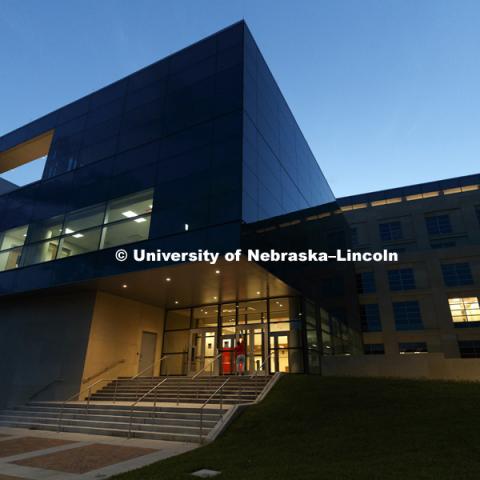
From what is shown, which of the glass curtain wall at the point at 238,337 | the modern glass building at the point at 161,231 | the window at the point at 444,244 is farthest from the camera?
the window at the point at 444,244

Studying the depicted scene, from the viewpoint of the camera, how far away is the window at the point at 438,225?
38812 millimetres

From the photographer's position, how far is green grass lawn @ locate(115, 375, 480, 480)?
6.25 metres

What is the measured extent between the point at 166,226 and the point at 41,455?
9.15m

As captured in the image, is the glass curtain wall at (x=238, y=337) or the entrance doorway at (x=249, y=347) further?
the glass curtain wall at (x=238, y=337)

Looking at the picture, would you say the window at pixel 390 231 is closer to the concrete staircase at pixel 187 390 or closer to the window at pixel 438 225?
the window at pixel 438 225

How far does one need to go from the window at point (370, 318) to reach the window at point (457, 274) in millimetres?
7072

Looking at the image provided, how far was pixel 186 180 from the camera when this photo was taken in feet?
52.4

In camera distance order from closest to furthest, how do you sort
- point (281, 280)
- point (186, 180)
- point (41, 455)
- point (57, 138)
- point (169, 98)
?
1. point (41, 455)
2. point (186, 180)
3. point (281, 280)
4. point (169, 98)
5. point (57, 138)

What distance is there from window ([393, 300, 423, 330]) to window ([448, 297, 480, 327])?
287 cm

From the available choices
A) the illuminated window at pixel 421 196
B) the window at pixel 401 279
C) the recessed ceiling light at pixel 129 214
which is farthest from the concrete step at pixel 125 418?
the illuminated window at pixel 421 196

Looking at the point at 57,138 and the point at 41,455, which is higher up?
the point at 57,138

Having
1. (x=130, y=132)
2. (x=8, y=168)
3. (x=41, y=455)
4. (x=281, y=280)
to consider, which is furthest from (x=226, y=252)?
(x=8, y=168)

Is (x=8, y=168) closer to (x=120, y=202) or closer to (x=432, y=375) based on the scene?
(x=120, y=202)

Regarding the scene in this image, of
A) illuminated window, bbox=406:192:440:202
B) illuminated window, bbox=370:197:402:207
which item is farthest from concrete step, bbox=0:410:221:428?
illuminated window, bbox=406:192:440:202
